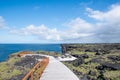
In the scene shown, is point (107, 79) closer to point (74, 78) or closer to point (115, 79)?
point (115, 79)

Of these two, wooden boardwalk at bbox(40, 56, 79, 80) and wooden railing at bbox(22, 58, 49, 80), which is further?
wooden boardwalk at bbox(40, 56, 79, 80)

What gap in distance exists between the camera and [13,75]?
18656 mm

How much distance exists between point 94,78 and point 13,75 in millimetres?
7436

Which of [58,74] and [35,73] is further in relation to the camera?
[58,74]

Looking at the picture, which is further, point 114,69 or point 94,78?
point 114,69

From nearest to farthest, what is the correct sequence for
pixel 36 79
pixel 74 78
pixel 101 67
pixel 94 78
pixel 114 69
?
pixel 36 79
pixel 74 78
pixel 94 78
pixel 114 69
pixel 101 67

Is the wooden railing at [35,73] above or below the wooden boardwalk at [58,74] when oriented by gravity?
above

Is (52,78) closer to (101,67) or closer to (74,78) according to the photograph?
(74,78)

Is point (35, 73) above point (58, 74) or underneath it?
above

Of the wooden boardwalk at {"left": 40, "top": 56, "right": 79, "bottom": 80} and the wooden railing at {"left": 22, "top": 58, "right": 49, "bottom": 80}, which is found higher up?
the wooden railing at {"left": 22, "top": 58, "right": 49, "bottom": 80}

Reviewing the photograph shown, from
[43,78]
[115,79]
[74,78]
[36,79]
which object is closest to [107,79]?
[115,79]

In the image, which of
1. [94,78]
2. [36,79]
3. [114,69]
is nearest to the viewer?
[36,79]

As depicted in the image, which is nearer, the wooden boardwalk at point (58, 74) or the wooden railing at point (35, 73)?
the wooden railing at point (35, 73)

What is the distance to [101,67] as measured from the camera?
2805cm
